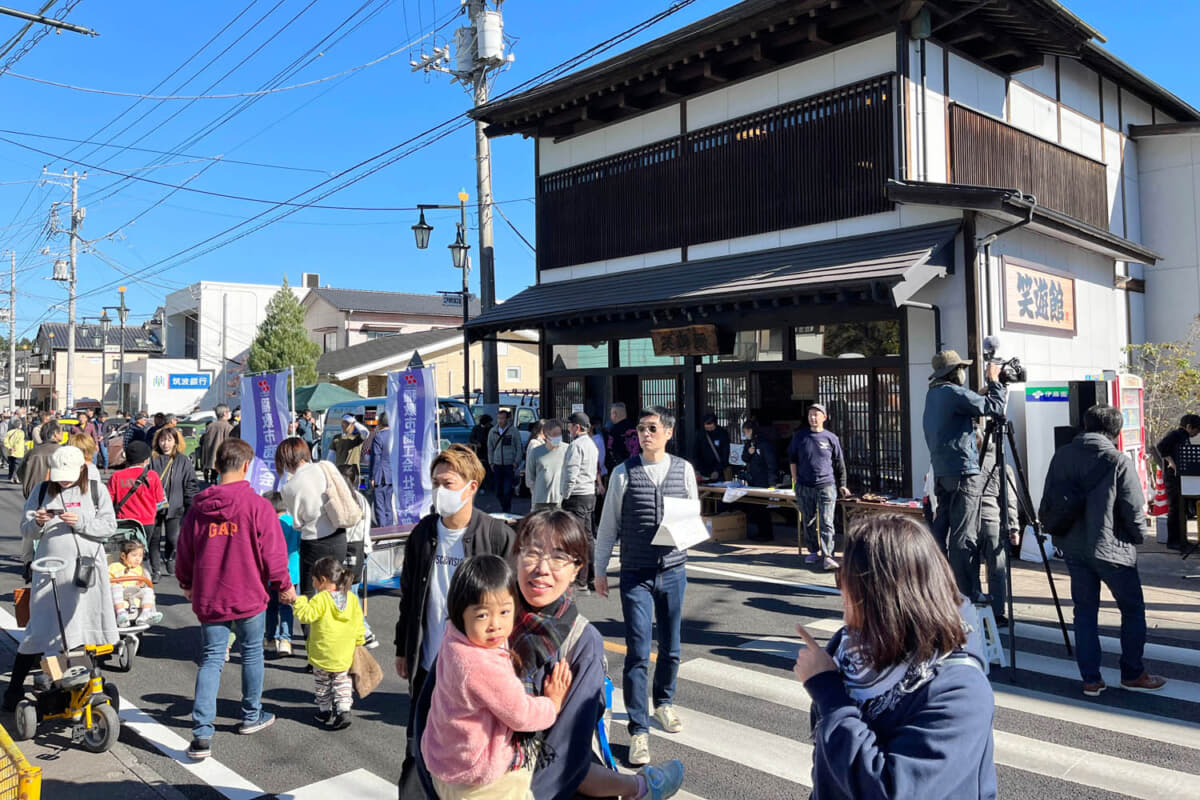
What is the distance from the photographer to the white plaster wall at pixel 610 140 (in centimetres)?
1484

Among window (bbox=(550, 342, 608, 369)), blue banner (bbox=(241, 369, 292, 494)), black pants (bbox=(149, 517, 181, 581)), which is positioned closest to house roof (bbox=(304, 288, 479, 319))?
window (bbox=(550, 342, 608, 369))

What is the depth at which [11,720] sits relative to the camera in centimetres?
532

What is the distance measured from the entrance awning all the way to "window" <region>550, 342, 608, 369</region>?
61 centimetres

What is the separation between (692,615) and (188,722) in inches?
172

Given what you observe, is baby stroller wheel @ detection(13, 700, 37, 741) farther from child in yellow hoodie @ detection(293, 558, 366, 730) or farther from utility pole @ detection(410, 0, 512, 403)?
utility pole @ detection(410, 0, 512, 403)

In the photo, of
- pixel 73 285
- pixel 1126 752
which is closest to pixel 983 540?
pixel 1126 752

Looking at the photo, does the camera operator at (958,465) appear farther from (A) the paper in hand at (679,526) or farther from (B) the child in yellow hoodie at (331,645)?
(B) the child in yellow hoodie at (331,645)

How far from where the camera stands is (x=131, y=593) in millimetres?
6453

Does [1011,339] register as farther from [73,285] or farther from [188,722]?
[73,285]

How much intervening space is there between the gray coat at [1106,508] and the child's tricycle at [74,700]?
611 cm

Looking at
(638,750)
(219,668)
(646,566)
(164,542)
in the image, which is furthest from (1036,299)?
(164,542)

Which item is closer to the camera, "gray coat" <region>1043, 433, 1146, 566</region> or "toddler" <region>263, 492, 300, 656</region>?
"gray coat" <region>1043, 433, 1146, 566</region>

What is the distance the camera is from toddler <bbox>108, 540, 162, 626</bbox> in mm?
6082

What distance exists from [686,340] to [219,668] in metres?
9.83
